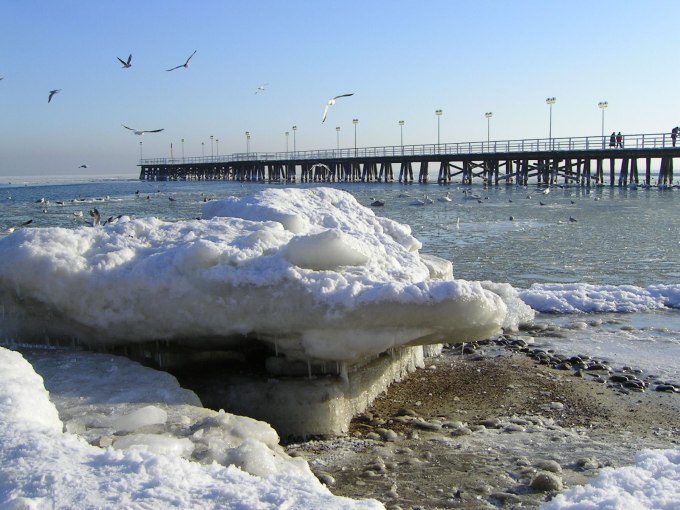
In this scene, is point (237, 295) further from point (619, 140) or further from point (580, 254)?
point (619, 140)

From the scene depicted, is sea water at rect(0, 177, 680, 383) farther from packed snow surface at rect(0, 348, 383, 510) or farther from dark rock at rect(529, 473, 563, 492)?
packed snow surface at rect(0, 348, 383, 510)

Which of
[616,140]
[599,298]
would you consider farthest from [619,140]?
[599,298]

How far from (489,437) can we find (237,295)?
1911mm

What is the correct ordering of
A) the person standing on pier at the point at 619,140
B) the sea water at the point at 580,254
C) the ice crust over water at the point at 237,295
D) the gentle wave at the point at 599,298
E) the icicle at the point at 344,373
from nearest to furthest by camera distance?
the ice crust over water at the point at 237,295 → the icicle at the point at 344,373 → the sea water at the point at 580,254 → the gentle wave at the point at 599,298 → the person standing on pier at the point at 619,140

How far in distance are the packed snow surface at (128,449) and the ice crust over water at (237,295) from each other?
38 cm

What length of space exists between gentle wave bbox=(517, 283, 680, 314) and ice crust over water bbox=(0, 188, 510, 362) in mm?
4993

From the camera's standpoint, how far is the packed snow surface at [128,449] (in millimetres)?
2832

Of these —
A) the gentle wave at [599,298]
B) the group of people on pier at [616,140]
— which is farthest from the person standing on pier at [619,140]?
the gentle wave at [599,298]

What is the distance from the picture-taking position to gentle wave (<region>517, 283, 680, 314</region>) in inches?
389

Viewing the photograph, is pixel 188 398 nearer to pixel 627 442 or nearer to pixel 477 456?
pixel 477 456

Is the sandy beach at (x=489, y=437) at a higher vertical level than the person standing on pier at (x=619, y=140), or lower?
lower

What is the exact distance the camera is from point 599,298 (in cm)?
1023

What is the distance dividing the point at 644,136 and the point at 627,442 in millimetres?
47279

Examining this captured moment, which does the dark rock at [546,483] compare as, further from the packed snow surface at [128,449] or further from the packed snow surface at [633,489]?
the packed snow surface at [128,449]
